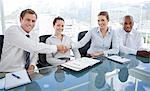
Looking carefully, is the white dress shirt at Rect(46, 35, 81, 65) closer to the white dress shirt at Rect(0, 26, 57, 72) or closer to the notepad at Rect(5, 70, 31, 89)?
the white dress shirt at Rect(0, 26, 57, 72)

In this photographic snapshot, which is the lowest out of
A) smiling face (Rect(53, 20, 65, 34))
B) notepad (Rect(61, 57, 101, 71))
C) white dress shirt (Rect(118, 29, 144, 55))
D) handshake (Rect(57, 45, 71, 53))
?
notepad (Rect(61, 57, 101, 71))

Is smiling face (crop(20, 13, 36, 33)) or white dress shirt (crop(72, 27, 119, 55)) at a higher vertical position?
smiling face (crop(20, 13, 36, 33))

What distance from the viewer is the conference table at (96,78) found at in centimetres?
128

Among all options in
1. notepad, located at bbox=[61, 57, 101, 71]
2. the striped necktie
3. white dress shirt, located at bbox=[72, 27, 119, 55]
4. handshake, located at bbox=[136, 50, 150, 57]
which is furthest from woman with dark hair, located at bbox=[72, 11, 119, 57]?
the striped necktie

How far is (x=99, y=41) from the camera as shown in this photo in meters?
2.46

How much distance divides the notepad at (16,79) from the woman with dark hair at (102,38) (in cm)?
110

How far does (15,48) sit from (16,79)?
1.93 ft

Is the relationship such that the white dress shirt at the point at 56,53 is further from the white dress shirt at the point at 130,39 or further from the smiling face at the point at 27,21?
the white dress shirt at the point at 130,39

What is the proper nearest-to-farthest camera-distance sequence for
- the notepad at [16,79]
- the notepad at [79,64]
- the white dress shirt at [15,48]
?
the notepad at [16,79] → the notepad at [79,64] → the white dress shirt at [15,48]

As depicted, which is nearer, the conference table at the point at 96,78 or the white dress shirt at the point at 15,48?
the conference table at the point at 96,78

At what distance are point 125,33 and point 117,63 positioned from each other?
81 cm

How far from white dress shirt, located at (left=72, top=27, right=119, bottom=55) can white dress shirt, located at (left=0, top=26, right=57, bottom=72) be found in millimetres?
714

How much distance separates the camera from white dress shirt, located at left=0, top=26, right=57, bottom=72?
1.80 meters

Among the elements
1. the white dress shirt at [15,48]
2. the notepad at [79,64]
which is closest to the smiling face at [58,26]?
the white dress shirt at [15,48]
